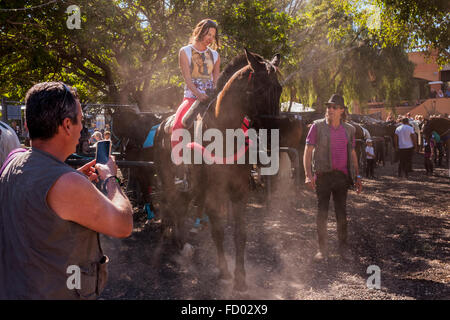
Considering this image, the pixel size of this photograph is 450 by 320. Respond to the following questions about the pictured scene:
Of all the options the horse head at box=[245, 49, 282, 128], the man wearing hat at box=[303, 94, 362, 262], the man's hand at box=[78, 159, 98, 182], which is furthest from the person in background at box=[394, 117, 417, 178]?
the man's hand at box=[78, 159, 98, 182]

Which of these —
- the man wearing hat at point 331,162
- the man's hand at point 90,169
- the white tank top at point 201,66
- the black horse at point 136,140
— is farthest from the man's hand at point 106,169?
the black horse at point 136,140

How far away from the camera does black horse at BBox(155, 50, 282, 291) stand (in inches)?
157

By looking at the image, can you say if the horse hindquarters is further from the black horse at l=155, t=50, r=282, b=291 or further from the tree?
the tree

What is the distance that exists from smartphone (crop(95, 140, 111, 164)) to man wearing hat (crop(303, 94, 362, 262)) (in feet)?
13.7

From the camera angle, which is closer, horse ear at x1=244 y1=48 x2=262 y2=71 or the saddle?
horse ear at x1=244 y1=48 x2=262 y2=71

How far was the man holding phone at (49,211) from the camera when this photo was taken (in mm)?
1621

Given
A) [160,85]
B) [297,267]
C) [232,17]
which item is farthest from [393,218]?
[160,85]

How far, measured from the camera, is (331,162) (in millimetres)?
5625

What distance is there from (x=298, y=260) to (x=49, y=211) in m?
4.62

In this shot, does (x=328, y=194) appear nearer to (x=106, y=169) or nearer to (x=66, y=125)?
(x=106, y=169)

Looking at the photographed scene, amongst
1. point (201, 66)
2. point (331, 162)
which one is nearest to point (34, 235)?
point (201, 66)

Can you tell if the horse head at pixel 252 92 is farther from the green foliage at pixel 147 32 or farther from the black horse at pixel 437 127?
the black horse at pixel 437 127

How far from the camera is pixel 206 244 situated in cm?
636
